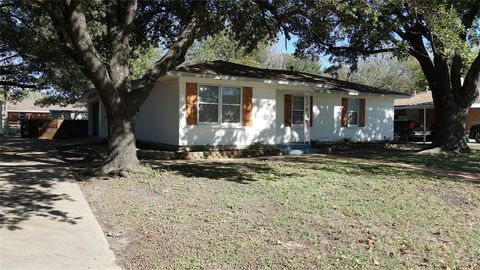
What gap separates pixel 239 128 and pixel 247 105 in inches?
36.1

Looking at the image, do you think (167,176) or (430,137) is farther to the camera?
(430,137)

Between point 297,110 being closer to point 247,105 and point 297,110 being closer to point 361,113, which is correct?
point 247,105

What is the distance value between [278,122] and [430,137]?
14077mm

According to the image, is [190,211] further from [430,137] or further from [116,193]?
[430,137]

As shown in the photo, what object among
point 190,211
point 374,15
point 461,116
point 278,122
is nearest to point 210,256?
point 190,211

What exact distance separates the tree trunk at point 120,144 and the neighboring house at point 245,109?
417cm

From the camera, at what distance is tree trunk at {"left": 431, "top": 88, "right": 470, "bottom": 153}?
59.4 feet

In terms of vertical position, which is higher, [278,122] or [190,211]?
[278,122]

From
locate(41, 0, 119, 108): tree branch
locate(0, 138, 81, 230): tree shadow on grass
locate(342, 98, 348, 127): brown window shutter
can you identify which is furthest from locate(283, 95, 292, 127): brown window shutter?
locate(41, 0, 119, 108): tree branch

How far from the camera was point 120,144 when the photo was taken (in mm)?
11555

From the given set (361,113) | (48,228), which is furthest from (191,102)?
(48,228)

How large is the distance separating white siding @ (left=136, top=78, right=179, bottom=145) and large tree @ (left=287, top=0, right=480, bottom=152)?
5.14 m

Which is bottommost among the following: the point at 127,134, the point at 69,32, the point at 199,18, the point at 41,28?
the point at 127,134

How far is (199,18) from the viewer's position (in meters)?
13.2
